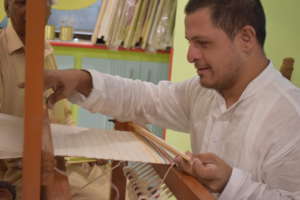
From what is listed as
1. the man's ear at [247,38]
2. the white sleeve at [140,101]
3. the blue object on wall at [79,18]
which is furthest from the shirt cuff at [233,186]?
the blue object on wall at [79,18]

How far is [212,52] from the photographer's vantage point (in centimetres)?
98

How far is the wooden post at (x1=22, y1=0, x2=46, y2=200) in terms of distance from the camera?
437mm

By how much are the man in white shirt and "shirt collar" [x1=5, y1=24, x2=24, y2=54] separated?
0.94 feet

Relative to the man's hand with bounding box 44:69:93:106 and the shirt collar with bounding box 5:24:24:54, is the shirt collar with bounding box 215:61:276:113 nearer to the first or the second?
the man's hand with bounding box 44:69:93:106

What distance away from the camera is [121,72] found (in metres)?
2.38

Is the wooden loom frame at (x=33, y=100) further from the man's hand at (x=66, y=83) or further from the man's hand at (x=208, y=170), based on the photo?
the man's hand at (x=66, y=83)

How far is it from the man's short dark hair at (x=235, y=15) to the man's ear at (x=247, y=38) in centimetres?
1

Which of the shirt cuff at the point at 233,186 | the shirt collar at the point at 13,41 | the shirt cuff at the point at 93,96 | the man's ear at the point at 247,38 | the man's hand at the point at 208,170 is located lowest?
the shirt cuff at the point at 233,186

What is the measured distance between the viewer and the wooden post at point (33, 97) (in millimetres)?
437

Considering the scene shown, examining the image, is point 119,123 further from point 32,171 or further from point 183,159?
point 32,171

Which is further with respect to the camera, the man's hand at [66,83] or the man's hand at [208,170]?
the man's hand at [66,83]

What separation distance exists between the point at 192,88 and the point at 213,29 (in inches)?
11.0

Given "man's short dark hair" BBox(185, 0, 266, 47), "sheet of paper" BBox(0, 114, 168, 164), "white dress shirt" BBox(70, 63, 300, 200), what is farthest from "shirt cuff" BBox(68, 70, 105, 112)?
"man's short dark hair" BBox(185, 0, 266, 47)

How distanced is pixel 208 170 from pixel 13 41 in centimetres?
84
